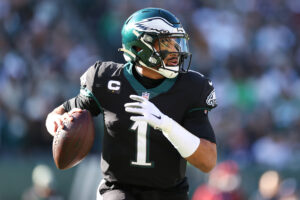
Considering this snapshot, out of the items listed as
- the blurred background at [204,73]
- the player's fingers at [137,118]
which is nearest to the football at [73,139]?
the player's fingers at [137,118]

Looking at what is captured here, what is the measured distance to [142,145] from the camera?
12.3 feet

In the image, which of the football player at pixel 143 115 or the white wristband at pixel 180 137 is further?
the football player at pixel 143 115

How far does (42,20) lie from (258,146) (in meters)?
3.75

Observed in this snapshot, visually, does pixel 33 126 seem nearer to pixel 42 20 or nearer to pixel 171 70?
pixel 42 20

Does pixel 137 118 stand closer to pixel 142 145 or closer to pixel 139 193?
pixel 142 145

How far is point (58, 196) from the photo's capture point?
26.3 ft

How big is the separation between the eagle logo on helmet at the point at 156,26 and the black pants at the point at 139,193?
100 cm

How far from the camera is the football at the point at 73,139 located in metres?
3.69

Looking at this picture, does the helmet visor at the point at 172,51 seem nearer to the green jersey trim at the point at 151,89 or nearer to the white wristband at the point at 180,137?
the green jersey trim at the point at 151,89

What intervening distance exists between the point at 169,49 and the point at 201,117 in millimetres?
476

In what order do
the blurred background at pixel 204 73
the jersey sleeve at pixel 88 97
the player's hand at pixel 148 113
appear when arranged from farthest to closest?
1. the blurred background at pixel 204 73
2. the jersey sleeve at pixel 88 97
3. the player's hand at pixel 148 113

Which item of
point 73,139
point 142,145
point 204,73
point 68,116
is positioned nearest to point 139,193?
point 142,145

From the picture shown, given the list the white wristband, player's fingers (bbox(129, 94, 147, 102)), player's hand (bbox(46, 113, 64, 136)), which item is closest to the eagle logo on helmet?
player's fingers (bbox(129, 94, 147, 102))

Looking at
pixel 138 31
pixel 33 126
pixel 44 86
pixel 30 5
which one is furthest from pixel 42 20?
Answer: pixel 138 31
